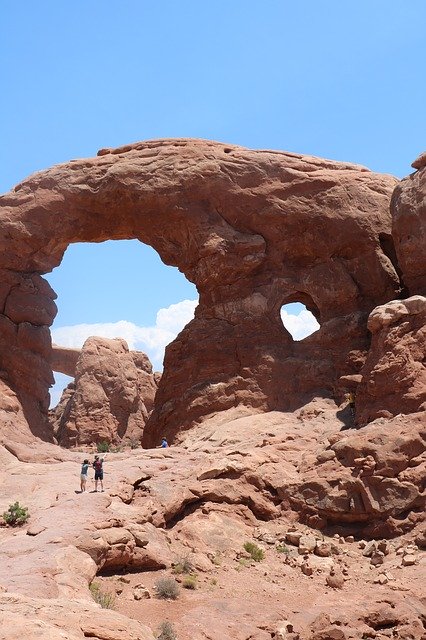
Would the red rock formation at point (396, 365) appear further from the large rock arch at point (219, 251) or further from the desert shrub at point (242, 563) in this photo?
the desert shrub at point (242, 563)

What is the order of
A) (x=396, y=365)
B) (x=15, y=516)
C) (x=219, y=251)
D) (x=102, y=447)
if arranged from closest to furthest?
1. (x=15, y=516)
2. (x=396, y=365)
3. (x=219, y=251)
4. (x=102, y=447)

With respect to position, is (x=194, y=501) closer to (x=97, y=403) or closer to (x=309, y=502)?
(x=309, y=502)

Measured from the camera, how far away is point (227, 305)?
22.7 meters

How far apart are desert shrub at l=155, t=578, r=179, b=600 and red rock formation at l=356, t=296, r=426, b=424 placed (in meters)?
6.97

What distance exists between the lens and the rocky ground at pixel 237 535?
35.8 feet

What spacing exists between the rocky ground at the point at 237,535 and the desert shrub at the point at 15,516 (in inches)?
9.3

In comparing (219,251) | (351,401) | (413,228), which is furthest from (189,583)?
(219,251)

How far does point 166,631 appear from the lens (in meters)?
10.1

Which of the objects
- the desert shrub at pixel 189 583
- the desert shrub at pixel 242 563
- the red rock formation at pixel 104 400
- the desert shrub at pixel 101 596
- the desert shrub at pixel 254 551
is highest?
the red rock formation at pixel 104 400

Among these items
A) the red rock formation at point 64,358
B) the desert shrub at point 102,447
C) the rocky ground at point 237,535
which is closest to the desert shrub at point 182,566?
the rocky ground at point 237,535

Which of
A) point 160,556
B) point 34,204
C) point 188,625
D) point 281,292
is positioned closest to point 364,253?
point 281,292

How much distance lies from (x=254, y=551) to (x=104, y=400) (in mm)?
18991

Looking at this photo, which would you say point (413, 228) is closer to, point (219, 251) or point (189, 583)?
point (219, 251)

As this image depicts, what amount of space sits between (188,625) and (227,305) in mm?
12838
